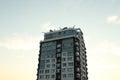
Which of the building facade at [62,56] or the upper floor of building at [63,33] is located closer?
the building facade at [62,56]

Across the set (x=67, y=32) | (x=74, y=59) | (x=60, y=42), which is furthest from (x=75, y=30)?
(x=74, y=59)

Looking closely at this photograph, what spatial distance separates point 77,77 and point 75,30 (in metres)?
33.5

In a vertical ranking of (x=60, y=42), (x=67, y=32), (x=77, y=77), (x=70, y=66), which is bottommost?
(x=77, y=77)

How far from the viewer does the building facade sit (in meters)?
110

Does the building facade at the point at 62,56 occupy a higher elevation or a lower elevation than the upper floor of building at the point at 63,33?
lower

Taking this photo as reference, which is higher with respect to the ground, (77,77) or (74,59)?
(74,59)

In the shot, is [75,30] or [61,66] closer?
[61,66]

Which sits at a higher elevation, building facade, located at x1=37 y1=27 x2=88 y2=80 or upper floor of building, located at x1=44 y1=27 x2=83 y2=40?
upper floor of building, located at x1=44 y1=27 x2=83 y2=40

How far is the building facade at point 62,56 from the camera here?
11038 centimetres

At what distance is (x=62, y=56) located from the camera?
115938mm

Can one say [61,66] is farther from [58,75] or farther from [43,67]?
[43,67]

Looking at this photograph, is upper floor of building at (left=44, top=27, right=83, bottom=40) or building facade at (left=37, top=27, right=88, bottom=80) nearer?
building facade at (left=37, top=27, right=88, bottom=80)

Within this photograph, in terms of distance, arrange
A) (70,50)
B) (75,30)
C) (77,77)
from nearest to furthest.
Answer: (77,77) < (70,50) < (75,30)

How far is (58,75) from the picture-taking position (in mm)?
111500
